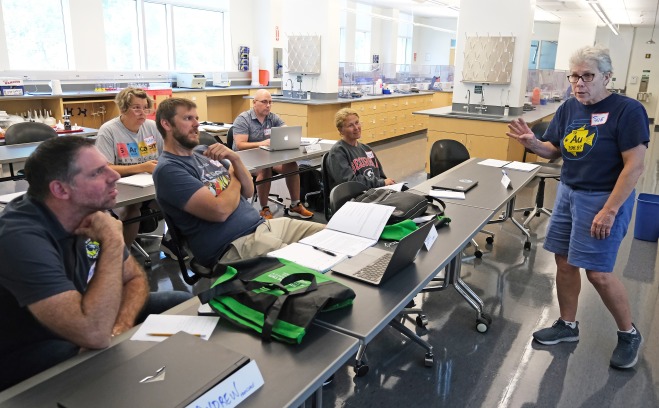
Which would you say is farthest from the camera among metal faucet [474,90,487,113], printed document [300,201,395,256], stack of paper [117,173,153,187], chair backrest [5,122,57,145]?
metal faucet [474,90,487,113]

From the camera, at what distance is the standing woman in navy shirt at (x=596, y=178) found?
7.03 feet

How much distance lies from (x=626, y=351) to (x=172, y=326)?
2235 millimetres

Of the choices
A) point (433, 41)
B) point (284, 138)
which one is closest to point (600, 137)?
point (284, 138)

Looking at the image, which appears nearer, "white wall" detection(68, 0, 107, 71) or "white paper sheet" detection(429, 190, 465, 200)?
"white paper sheet" detection(429, 190, 465, 200)

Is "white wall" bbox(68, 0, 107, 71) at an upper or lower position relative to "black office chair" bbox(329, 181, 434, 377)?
upper

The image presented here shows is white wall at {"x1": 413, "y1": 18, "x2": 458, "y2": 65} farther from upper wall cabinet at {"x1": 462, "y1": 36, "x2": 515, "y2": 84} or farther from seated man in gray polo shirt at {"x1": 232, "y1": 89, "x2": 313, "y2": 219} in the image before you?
seated man in gray polo shirt at {"x1": 232, "y1": 89, "x2": 313, "y2": 219}

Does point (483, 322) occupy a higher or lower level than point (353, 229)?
lower

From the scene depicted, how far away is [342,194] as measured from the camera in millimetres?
2709

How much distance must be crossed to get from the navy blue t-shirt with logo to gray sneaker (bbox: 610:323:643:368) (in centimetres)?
80

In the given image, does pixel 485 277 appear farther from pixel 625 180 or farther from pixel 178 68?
pixel 178 68

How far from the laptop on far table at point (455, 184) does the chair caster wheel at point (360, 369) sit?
1.21 metres

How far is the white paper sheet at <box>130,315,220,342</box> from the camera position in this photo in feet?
4.30

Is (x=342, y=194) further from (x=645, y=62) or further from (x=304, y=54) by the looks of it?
(x=645, y=62)

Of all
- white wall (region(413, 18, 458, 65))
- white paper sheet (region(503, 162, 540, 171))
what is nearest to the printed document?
white paper sheet (region(503, 162, 540, 171))
